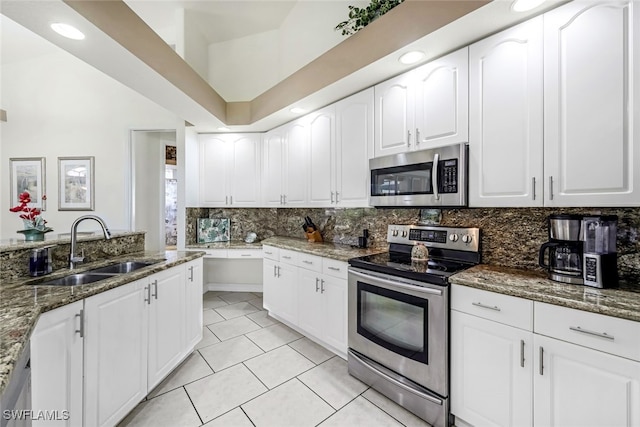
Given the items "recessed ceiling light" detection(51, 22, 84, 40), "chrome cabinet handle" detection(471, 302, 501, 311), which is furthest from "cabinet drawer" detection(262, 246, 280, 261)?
"recessed ceiling light" detection(51, 22, 84, 40)

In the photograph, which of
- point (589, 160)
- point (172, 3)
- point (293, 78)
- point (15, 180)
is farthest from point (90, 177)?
point (589, 160)

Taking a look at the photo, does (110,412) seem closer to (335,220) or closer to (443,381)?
(443,381)

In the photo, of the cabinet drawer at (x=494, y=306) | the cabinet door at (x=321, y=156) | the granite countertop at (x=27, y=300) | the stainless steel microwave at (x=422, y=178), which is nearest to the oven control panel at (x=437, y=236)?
the stainless steel microwave at (x=422, y=178)

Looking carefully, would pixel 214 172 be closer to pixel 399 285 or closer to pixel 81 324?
pixel 81 324

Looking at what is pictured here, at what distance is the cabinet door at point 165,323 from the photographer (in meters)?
1.85

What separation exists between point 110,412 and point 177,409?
1.35ft

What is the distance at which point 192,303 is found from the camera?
237 cm

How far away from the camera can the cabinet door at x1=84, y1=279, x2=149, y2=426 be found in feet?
4.55

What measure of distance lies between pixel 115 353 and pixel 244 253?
2.11 metres

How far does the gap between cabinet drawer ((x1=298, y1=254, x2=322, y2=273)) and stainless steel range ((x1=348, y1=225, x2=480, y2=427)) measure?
460mm

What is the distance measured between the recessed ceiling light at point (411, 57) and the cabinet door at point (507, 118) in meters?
0.33

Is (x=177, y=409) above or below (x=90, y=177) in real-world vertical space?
below

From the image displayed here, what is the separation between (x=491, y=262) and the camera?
1.96 m

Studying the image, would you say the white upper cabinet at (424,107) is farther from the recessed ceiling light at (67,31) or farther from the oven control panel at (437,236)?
the recessed ceiling light at (67,31)
